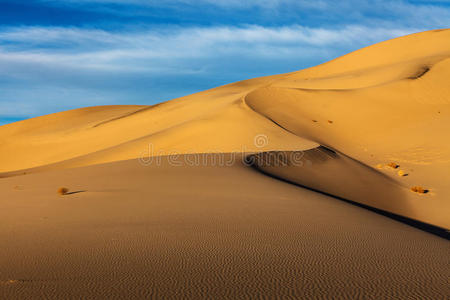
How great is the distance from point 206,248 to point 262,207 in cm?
304

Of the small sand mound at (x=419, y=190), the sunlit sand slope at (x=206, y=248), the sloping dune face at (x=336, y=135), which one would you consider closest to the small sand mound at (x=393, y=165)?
the sloping dune face at (x=336, y=135)

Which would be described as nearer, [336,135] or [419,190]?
[419,190]

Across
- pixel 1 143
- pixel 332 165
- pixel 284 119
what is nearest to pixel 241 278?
pixel 332 165

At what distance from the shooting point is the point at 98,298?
4.01 meters

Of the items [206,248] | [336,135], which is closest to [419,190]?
[336,135]

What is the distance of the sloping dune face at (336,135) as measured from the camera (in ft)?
49.4

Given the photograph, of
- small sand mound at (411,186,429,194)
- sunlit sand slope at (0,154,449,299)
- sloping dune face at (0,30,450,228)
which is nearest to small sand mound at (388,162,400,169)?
sloping dune face at (0,30,450,228)

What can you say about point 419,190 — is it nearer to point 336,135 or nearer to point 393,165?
point 393,165

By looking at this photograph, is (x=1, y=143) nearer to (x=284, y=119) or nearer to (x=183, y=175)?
(x=284, y=119)

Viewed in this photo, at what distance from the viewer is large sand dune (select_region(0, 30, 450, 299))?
4.67 metres

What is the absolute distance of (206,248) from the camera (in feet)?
18.8

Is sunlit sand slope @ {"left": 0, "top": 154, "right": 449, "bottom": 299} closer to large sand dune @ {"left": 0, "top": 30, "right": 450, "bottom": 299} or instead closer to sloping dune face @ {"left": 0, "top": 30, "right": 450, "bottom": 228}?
large sand dune @ {"left": 0, "top": 30, "right": 450, "bottom": 299}

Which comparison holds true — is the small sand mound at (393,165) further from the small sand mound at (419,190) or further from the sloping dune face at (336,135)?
the small sand mound at (419,190)

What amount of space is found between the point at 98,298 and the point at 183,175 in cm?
838
